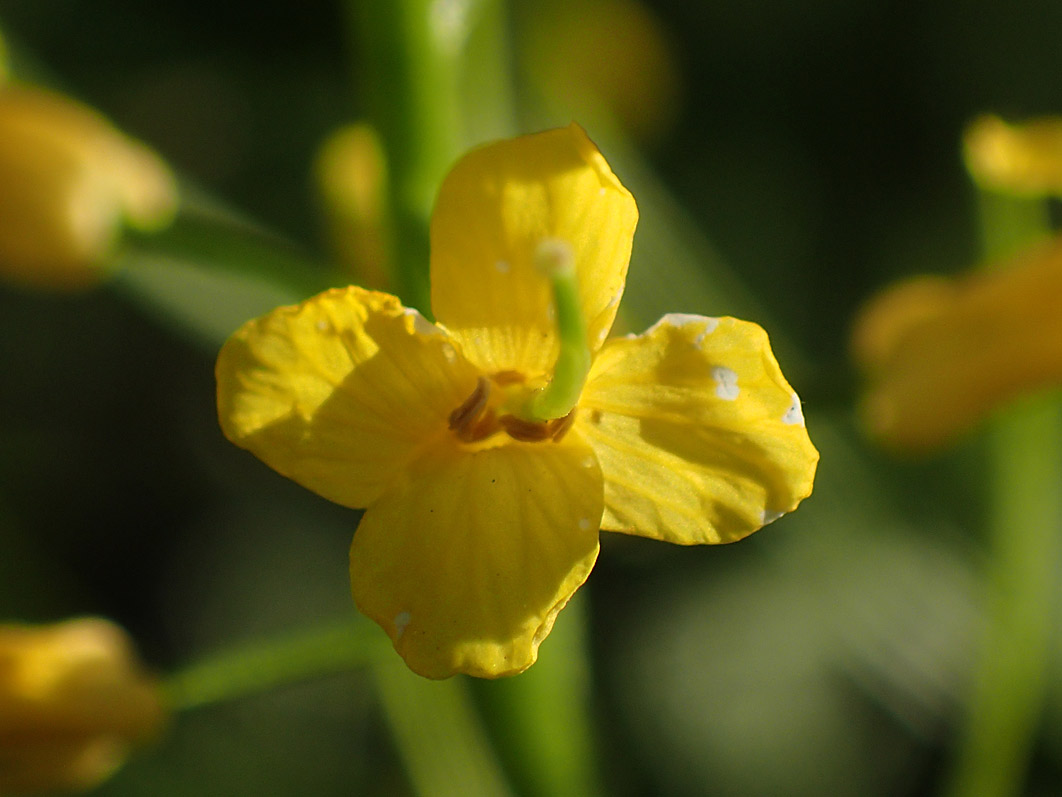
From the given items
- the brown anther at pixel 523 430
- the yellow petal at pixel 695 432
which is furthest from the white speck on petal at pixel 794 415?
the brown anther at pixel 523 430

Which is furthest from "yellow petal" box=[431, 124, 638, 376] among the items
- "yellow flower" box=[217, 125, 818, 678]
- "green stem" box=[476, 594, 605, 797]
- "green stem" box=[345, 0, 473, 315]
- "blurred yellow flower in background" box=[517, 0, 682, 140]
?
"blurred yellow flower in background" box=[517, 0, 682, 140]

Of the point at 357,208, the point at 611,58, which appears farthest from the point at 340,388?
the point at 611,58

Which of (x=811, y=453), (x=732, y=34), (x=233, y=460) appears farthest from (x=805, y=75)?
(x=811, y=453)

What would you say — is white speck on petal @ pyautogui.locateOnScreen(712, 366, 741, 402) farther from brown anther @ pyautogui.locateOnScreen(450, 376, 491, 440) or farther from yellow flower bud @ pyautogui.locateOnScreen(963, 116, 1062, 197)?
yellow flower bud @ pyautogui.locateOnScreen(963, 116, 1062, 197)

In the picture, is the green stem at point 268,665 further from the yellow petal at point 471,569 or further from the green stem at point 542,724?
the yellow petal at point 471,569

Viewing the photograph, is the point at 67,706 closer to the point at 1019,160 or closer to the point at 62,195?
the point at 62,195

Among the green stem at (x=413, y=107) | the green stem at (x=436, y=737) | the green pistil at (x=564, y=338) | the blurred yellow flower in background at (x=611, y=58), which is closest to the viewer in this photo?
the green pistil at (x=564, y=338)

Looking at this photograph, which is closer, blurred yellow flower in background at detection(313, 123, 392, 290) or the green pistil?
the green pistil
